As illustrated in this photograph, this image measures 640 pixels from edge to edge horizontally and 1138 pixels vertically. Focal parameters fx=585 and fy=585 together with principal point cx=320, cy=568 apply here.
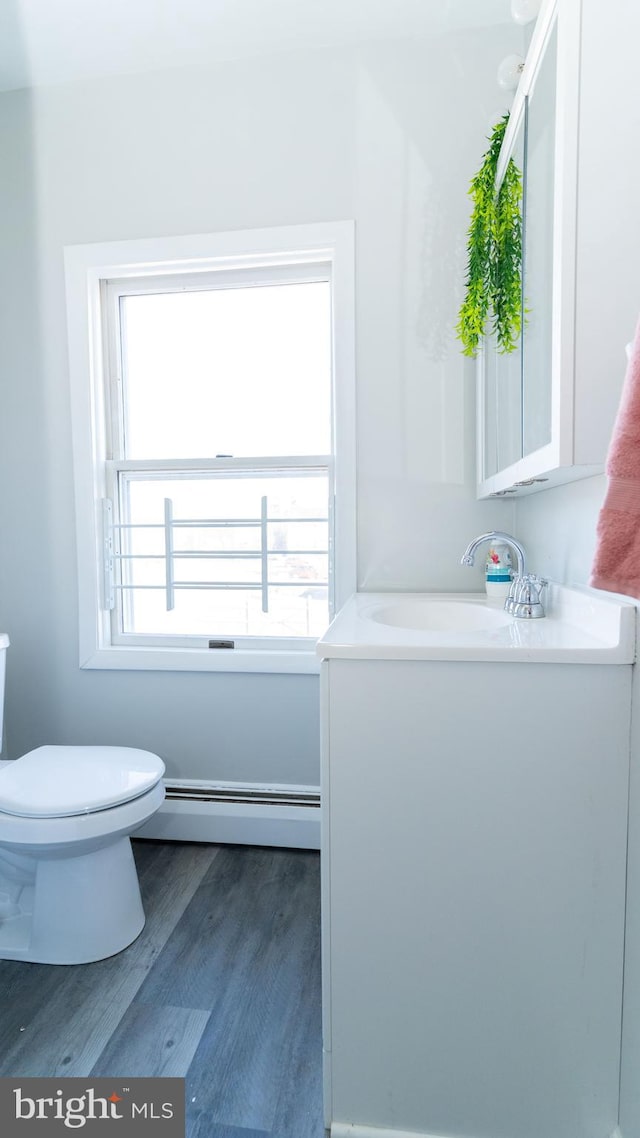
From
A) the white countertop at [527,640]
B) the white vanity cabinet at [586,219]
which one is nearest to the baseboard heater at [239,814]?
the white countertop at [527,640]

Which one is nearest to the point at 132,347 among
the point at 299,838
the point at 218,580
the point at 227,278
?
the point at 227,278

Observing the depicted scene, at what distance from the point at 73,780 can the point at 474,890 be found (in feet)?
3.26

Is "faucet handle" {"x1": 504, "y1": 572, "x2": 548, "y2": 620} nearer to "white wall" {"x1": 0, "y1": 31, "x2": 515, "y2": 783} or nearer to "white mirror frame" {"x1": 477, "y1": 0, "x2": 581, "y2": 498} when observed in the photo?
"white mirror frame" {"x1": 477, "y1": 0, "x2": 581, "y2": 498}

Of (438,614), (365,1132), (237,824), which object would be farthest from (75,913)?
(438,614)

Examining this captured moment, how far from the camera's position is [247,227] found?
6.06 feet

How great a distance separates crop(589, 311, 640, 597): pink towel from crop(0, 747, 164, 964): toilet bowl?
1222mm

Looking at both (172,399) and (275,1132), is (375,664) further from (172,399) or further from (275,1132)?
(172,399)

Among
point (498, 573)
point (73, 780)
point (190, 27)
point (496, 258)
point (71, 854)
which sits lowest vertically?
point (71, 854)

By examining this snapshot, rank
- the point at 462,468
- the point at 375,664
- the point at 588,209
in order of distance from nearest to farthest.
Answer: the point at 588,209 < the point at 375,664 < the point at 462,468

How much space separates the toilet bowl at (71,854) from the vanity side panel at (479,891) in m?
0.64

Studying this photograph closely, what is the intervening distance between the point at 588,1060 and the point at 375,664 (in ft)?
2.42

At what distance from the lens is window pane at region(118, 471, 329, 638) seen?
199 cm

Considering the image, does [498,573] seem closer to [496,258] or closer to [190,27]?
[496,258]

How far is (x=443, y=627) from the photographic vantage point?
5.33ft
